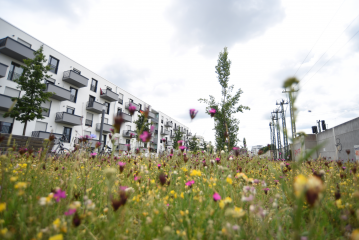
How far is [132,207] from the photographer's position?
172 centimetres

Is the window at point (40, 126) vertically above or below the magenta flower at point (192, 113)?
above

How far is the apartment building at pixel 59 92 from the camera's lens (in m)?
14.7

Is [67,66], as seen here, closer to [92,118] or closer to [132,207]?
[92,118]

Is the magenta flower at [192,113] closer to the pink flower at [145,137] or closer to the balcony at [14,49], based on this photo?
the pink flower at [145,137]

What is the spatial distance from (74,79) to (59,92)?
293 centimetres

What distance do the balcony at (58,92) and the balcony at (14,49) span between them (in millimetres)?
3248

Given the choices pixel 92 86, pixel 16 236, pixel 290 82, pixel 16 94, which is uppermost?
pixel 92 86

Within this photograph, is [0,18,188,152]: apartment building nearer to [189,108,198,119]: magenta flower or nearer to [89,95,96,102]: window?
[89,95,96,102]: window

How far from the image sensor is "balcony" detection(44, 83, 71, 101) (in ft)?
58.9

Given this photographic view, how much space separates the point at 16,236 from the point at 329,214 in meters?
2.69

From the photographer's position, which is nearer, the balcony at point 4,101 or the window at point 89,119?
the balcony at point 4,101

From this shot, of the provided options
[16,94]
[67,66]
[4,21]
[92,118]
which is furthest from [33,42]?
[92,118]

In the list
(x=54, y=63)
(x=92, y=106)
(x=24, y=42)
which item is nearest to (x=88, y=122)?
(x=92, y=106)

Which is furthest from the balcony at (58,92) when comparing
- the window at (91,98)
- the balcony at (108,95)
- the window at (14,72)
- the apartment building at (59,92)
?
the balcony at (108,95)
